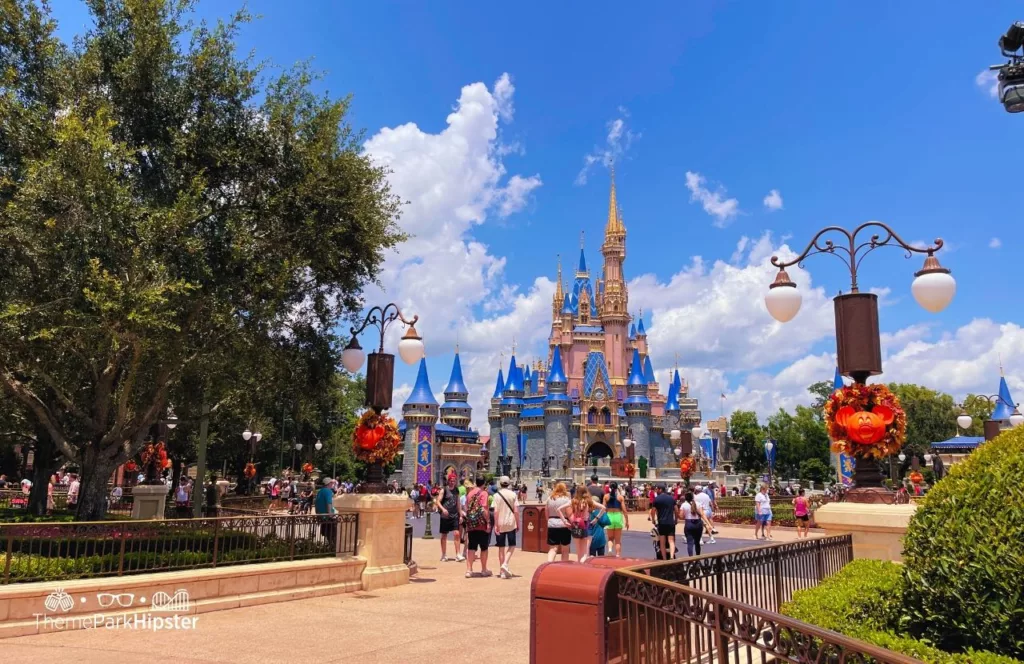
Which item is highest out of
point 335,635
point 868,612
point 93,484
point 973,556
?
point 973,556

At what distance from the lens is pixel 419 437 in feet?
208

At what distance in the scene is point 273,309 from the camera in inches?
469

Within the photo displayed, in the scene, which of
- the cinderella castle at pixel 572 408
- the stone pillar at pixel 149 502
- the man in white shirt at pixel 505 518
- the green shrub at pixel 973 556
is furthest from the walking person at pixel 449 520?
the cinderella castle at pixel 572 408

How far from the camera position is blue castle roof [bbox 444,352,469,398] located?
73.8 metres

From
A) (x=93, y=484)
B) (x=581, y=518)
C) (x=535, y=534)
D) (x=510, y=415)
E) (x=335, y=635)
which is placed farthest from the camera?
(x=510, y=415)

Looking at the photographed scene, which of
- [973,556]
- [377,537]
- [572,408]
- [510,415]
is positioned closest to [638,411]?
[572,408]

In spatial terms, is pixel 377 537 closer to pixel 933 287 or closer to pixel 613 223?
pixel 933 287

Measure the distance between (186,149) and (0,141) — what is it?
2.81m

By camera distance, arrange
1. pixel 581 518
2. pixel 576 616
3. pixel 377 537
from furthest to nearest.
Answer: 1. pixel 581 518
2. pixel 377 537
3. pixel 576 616

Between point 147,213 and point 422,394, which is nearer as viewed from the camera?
point 147,213

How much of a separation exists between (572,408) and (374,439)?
62568 millimetres

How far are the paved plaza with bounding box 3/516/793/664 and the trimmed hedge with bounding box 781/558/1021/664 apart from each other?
3.02 meters

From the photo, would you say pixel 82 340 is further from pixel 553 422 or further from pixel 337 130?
pixel 553 422

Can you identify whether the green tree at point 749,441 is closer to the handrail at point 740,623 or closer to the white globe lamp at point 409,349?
the white globe lamp at point 409,349
